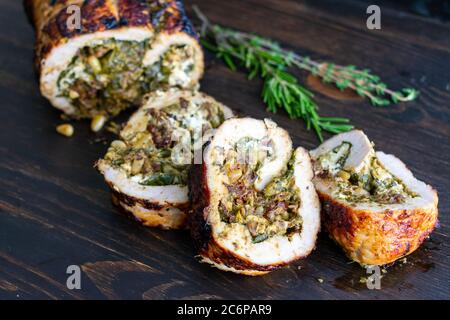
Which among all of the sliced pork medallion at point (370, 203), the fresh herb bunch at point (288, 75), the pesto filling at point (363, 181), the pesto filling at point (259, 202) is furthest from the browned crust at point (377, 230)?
the fresh herb bunch at point (288, 75)

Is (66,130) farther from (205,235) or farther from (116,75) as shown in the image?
(205,235)

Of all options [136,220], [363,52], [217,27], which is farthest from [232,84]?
[136,220]

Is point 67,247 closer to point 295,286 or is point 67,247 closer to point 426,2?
point 295,286

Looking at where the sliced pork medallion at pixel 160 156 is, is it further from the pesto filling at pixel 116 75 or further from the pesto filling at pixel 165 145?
the pesto filling at pixel 116 75

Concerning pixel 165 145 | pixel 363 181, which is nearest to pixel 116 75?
pixel 165 145

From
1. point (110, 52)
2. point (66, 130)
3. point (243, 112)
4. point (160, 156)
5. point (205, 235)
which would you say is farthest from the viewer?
point (243, 112)

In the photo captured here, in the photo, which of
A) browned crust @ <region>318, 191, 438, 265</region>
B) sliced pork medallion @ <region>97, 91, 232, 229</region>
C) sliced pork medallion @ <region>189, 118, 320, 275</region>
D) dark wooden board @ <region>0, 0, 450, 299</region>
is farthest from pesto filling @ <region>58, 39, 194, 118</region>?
browned crust @ <region>318, 191, 438, 265</region>
